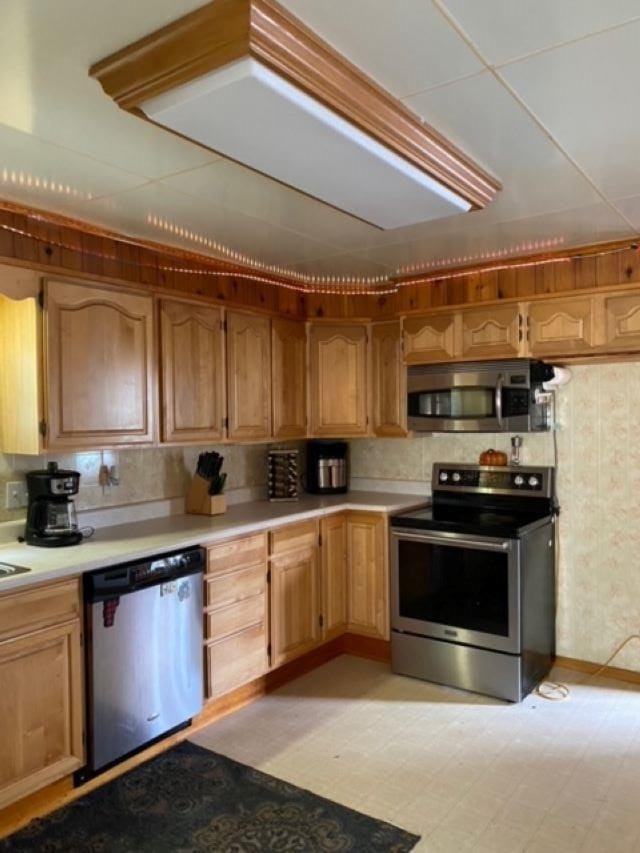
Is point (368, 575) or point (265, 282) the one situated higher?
point (265, 282)

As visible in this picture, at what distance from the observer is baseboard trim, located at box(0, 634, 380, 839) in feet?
7.70

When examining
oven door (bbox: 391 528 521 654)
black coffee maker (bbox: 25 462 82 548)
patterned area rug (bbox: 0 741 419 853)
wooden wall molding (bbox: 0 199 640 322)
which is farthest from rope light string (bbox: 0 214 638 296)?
patterned area rug (bbox: 0 741 419 853)

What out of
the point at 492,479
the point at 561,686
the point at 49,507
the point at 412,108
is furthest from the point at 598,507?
the point at 49,507

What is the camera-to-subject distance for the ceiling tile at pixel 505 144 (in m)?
1.72

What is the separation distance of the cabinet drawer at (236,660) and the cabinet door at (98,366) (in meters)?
1.06

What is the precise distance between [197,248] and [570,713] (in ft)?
9.69

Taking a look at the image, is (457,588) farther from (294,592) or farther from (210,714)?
(210,714)

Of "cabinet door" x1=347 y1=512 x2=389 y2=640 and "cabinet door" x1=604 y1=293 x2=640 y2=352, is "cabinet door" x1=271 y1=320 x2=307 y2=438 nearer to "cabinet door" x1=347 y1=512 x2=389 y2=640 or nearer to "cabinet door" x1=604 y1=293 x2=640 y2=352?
"cabinet door" x1=347 y1=512 x2=389 y2=640

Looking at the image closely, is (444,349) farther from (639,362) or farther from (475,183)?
(475,183)

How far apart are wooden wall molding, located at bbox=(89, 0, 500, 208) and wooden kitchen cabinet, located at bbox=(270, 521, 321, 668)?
220 centimetres

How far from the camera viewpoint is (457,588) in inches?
137

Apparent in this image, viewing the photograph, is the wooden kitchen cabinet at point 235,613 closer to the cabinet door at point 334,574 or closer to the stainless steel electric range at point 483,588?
the cabinet door at point 334,574

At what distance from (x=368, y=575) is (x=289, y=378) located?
4.23 feet

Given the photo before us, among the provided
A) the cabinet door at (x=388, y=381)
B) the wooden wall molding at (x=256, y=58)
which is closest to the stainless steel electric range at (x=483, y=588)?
the cabinet door at (x=388, y=381)
